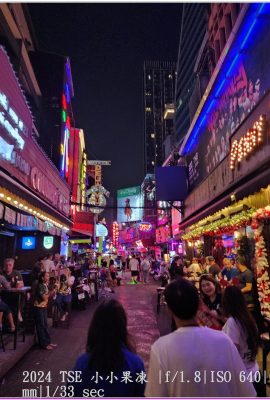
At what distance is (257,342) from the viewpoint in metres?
3.34

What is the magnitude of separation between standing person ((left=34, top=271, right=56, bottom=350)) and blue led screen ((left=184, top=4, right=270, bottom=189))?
809 cm

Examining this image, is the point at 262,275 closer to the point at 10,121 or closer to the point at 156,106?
the point at 10,121

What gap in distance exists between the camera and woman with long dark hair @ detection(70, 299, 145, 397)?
2146 mm

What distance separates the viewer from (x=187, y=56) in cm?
7744

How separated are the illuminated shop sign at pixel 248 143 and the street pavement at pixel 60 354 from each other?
596 centimetres

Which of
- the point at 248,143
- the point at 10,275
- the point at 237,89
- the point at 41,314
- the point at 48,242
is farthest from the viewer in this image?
the point at 48,242

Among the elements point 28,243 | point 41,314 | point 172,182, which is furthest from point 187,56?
point 41,314

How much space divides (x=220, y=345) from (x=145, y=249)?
49.8 meters

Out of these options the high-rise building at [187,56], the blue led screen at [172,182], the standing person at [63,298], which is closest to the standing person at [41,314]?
the standing person at [63,298]

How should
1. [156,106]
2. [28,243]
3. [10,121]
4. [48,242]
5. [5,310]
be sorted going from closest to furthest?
1. [5,310]
2. [10,121]
3. [28,243]
4. [48,242]
5. [156,106]

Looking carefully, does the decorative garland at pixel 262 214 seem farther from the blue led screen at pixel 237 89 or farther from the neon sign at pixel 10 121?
the neon sign at pixel 10 121

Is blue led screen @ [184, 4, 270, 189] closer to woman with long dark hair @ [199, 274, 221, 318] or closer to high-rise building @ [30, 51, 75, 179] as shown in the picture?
woman with long dark hair @ [199, 274, 221, 318]

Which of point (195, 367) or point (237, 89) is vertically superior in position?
point (237, 89)

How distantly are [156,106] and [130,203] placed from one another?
59.5 m
